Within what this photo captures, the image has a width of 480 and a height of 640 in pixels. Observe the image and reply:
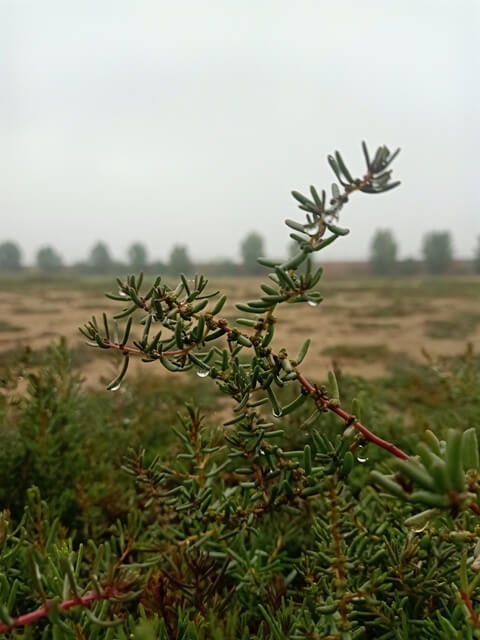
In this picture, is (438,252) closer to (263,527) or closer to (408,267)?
(408,267)

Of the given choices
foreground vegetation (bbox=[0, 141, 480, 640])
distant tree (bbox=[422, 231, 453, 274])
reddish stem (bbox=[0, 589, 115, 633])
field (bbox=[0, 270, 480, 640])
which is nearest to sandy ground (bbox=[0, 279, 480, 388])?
field (bbox=[0, 270, 480, 640])

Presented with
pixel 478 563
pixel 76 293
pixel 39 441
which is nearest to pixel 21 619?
pixel 478 563

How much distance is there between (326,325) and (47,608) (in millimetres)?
14476

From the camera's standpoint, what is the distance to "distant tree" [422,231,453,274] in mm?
36875

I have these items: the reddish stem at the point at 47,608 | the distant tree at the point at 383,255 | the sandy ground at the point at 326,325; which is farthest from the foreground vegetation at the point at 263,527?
the distant tree at the point at 383,255

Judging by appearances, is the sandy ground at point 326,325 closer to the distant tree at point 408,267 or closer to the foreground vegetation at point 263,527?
the foreground vegetation at point 263,527

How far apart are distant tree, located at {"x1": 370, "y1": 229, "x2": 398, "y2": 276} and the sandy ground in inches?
641

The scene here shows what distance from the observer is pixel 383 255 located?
3850 centimetres

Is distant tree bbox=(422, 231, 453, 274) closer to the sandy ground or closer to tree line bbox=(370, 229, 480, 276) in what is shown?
tree line bbox=(370, 229, 480, 276)

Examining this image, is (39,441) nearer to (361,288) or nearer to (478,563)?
(478,563)

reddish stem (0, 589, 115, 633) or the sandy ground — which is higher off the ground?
reddish stem (0, 589, 115, 633)

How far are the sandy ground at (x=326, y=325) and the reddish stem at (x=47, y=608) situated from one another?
386 cm

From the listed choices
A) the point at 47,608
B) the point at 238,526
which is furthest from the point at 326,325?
the point at 47,608

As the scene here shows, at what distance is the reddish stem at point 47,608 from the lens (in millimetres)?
360
